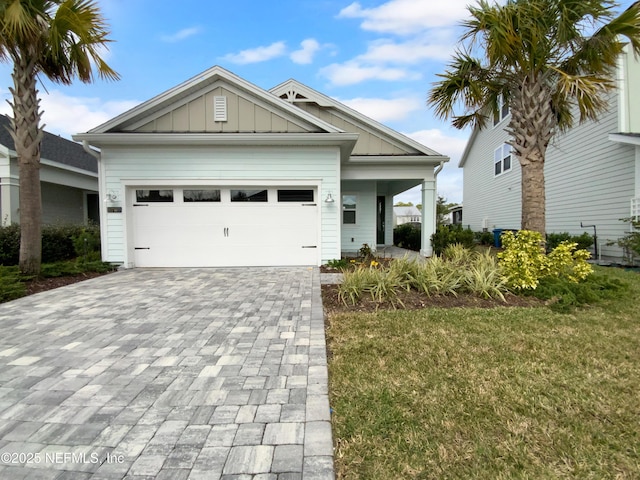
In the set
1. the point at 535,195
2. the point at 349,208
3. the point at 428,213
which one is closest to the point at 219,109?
the point at 349,208

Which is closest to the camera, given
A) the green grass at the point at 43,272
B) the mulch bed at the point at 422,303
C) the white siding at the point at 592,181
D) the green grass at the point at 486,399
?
the green grass at the point at 486,399

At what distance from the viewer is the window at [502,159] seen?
1579 cm

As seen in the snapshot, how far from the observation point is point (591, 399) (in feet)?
8.32

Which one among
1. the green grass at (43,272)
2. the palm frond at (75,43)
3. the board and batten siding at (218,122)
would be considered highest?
the palm frond at (75,43)

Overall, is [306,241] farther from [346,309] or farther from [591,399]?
[591,399]

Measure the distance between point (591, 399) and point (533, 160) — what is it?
5562 mm

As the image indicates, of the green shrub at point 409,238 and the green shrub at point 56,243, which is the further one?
the green shrub at point 409,238

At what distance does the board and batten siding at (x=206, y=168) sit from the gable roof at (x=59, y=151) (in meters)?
5.27

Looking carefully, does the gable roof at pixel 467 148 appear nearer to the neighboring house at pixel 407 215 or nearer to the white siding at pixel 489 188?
the white siding at pixel 489 188

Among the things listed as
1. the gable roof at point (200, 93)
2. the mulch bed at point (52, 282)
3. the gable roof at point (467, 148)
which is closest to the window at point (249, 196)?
the gable roof at point (200, 93)

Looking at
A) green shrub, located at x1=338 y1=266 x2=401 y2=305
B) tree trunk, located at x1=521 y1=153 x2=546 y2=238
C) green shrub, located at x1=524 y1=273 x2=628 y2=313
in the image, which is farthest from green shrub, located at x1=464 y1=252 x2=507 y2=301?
tree trunk, located at x1=521 y1=153 x2=546 y2=238

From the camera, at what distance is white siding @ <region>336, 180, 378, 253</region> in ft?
42.4

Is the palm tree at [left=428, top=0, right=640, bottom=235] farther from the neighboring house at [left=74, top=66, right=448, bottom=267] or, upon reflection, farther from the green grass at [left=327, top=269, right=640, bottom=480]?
the green grass at [left=327, top=269, right=640, bottom=480]

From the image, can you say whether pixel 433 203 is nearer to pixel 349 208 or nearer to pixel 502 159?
pixel 349 208
